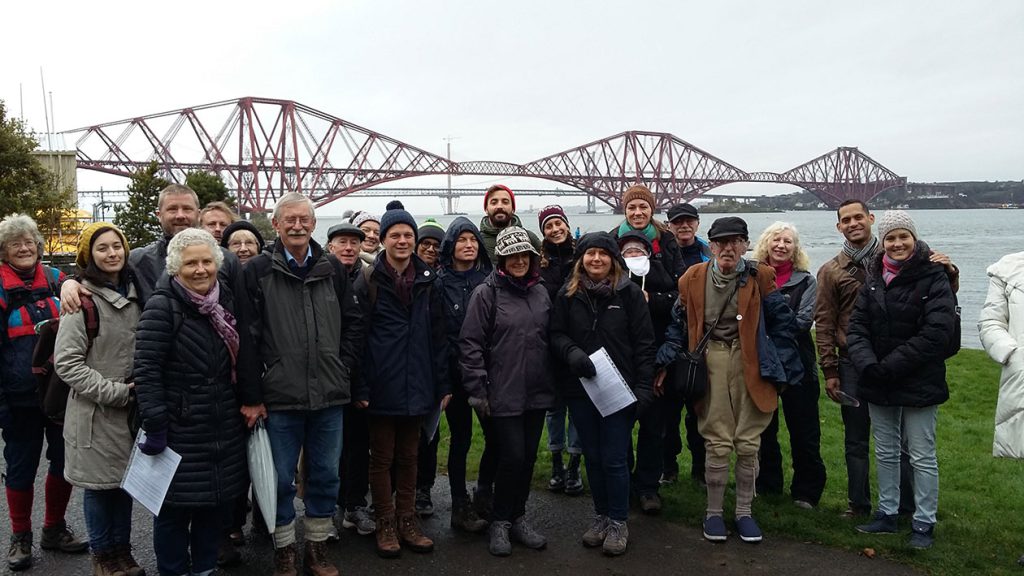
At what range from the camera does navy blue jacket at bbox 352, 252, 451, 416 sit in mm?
4152

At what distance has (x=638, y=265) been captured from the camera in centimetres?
477

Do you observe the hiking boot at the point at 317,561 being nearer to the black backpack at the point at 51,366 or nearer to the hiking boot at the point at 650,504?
the black backpack at the point at 51,366

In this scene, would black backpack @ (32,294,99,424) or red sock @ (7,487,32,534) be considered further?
red sock @ (7,487,32,534)

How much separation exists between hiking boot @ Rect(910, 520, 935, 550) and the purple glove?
13.6 ft

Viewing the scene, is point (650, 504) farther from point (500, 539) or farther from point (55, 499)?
point (55, 499)

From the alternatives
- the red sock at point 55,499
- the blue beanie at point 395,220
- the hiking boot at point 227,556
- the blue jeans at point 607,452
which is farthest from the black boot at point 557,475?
the red sock at point 55,499

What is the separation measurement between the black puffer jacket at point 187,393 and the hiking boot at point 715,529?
279cm

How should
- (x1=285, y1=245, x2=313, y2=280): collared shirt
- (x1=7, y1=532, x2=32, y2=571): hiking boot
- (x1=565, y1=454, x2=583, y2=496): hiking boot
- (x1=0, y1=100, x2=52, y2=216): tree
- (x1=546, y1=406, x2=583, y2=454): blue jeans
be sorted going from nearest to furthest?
1. (x1=285, y1=245, x2=313, y2=280): collared shirt
2. (x1=7, y1=532, x2=32, y2=571): hiking boot
3. (x1=565, y1=454, x2=583, y2=496): hiking boot
4. (x1=546, y1=406, x2=583, y2=454): blue jeans
5. (x1=0, y1=100, x2=52, y2=216): tree

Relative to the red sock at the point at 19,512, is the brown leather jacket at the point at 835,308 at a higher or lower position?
higher

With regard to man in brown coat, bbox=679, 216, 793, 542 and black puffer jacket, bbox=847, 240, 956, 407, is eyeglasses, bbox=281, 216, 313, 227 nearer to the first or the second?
man in brown coat, bbox=679, 216, 793, 542

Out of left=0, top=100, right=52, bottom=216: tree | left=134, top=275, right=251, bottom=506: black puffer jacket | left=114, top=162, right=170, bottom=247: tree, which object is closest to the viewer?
left=134, top=275, right=251, bottom=506: black puffer jacket

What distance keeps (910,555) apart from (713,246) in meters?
2.13

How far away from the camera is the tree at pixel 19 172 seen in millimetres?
16888

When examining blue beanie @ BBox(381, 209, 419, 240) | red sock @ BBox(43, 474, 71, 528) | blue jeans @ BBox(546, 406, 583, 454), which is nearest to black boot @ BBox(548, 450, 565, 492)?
blue jeans @ BBox(546, 406, 583, 454)
